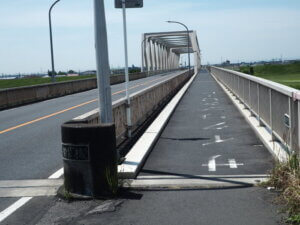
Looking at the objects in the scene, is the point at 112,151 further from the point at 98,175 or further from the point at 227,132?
the point at 227,132

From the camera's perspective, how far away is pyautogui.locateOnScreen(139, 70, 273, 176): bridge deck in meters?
7.88

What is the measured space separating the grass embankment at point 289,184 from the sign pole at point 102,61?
301cm

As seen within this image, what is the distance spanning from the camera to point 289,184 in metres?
6.00

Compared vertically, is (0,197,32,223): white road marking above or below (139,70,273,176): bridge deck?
above

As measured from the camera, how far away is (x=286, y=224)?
4980 mm

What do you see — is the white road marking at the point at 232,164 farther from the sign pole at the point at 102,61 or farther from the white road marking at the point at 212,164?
the sign pole at the point at 102,61

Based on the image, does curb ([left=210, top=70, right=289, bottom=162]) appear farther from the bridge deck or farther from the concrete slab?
the concrete slab

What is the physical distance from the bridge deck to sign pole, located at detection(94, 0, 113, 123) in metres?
1.22

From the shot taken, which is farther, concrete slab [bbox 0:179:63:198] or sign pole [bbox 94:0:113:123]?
sign pole [bbox 94:0:113:123]

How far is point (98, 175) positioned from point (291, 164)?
2.64 metres

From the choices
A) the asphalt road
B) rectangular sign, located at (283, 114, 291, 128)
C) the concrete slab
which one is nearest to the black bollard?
the concrete slab

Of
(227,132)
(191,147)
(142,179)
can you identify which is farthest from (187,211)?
(227,132)

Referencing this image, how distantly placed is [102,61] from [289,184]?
3678mm

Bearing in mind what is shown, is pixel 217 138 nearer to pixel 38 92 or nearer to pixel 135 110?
pixel 135 110
